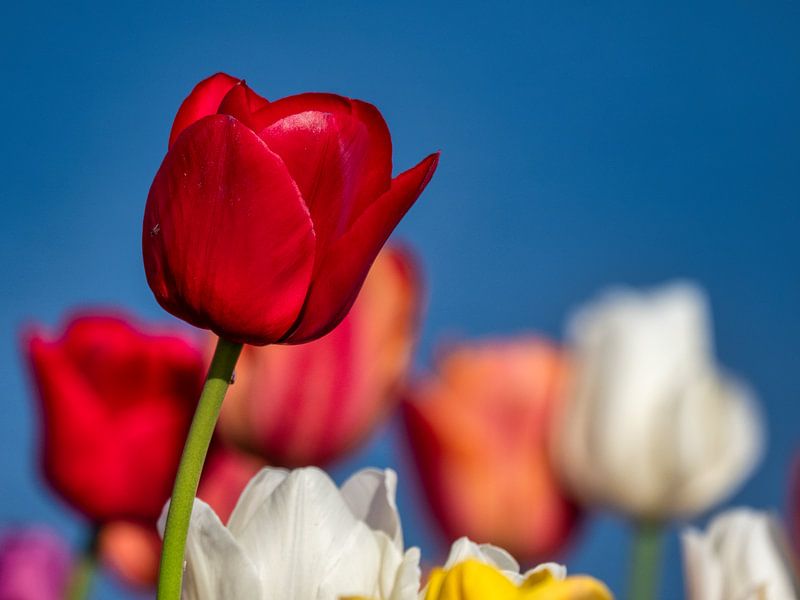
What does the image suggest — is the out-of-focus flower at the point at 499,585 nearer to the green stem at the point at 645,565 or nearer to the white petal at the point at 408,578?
the white petal at the point at 408,578

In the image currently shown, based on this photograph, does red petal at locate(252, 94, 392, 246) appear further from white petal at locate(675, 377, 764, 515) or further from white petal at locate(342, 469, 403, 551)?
white petal at locate(675, 377, 764, 515)

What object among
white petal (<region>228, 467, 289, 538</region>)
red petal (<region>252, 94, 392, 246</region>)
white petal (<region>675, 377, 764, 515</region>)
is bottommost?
white petal (<region>228, 467, 289, 538</region>)

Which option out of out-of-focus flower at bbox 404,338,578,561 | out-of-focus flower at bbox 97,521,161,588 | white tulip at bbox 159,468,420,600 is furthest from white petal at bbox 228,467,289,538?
out-of-focus flower at bbox 404,338,578,561

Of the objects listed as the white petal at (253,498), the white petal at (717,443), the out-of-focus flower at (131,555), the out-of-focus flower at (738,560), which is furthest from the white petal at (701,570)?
the white petal at (717,443)

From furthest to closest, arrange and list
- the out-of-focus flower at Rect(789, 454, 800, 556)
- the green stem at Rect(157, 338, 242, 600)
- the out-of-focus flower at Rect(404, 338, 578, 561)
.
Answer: the out-of-focus flower at Rect(404, 338, 578, 561), the out-of-focus flower at Rect(789, 454, 800, 556), the green stem at Rect(157, 338, 242, 600)

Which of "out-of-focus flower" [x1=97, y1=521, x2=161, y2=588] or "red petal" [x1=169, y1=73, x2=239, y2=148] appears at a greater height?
"red petal" [x1=169, y1=73, x2=239, y2=148]

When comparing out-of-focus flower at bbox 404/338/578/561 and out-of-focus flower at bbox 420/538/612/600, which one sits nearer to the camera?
out-of-focus flower at bbox 420/538/612/600

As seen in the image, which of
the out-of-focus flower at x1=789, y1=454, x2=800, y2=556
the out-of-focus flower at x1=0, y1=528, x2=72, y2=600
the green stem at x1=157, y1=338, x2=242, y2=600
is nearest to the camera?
the green stem at x1=157, y1=338, x2=242, y2=600
